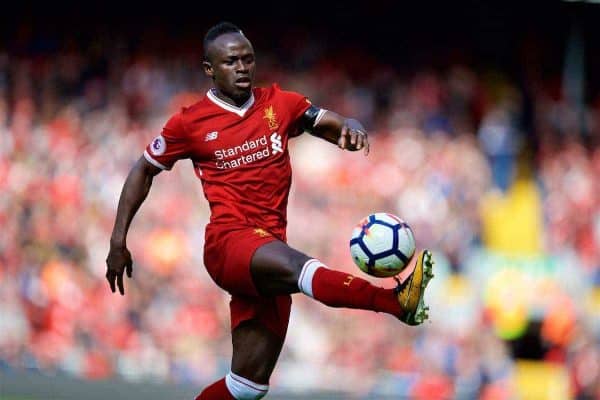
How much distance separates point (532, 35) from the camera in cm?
1517

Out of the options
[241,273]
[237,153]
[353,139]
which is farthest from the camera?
[237,153]

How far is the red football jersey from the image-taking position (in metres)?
6.41

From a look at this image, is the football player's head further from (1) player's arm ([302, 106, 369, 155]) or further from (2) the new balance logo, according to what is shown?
(1) player's arm ([302, 106, 369, 155])

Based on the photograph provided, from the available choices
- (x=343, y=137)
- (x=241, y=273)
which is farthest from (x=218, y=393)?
(x=343, y=137)

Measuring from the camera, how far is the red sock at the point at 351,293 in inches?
218

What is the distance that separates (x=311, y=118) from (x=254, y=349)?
1345mm

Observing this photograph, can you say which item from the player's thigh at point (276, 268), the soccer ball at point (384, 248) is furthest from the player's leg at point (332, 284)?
the soccer ball at point (384, 248)

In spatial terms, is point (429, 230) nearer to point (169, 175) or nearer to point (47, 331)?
point (169, 175)

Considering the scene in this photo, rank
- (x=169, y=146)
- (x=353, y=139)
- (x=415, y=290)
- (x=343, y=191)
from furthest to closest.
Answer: (x=343, y=191), (x=169, y=146), (x=353, y=139), (x=415, y=290)

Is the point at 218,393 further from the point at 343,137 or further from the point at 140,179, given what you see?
the point at 343,137

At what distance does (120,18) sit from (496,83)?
4844 mm

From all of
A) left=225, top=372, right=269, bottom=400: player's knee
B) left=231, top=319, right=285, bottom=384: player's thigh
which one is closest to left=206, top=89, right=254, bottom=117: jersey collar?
left=231, top=319, right=285, bottom=384: player's thigh

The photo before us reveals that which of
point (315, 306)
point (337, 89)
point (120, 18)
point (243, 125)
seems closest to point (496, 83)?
point (337, 89)

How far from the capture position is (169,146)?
21.4ft
